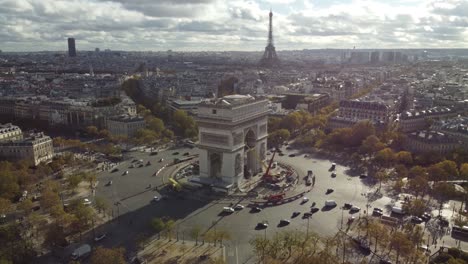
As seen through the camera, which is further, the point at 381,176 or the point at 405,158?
the point at 405,158

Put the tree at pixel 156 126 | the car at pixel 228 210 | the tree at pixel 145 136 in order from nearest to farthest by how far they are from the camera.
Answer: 1. the car at pixel 228 210
2. the tree at pixel 145 136
3. the tree at pixel 156 126

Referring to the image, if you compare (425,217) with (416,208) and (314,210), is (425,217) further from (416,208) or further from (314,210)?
(314,210)

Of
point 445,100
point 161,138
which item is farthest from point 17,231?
point 445,100

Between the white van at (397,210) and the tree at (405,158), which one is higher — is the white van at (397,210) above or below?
below

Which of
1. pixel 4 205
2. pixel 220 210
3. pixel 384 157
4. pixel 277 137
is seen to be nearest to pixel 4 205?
pixel 4 205

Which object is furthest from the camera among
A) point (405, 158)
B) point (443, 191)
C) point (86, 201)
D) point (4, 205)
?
point (405, 158)

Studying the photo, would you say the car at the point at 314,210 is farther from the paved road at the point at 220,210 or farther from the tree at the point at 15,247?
the tree at the point at 15,247

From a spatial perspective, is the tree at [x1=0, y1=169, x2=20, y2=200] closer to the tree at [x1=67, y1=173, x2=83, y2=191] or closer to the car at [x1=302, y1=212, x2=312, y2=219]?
the tree at [x1=67, y1=173, x2=83, y2=191]

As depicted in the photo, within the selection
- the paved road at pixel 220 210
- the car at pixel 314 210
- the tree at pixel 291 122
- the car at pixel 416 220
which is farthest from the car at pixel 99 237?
the tree at pixel 291 122
